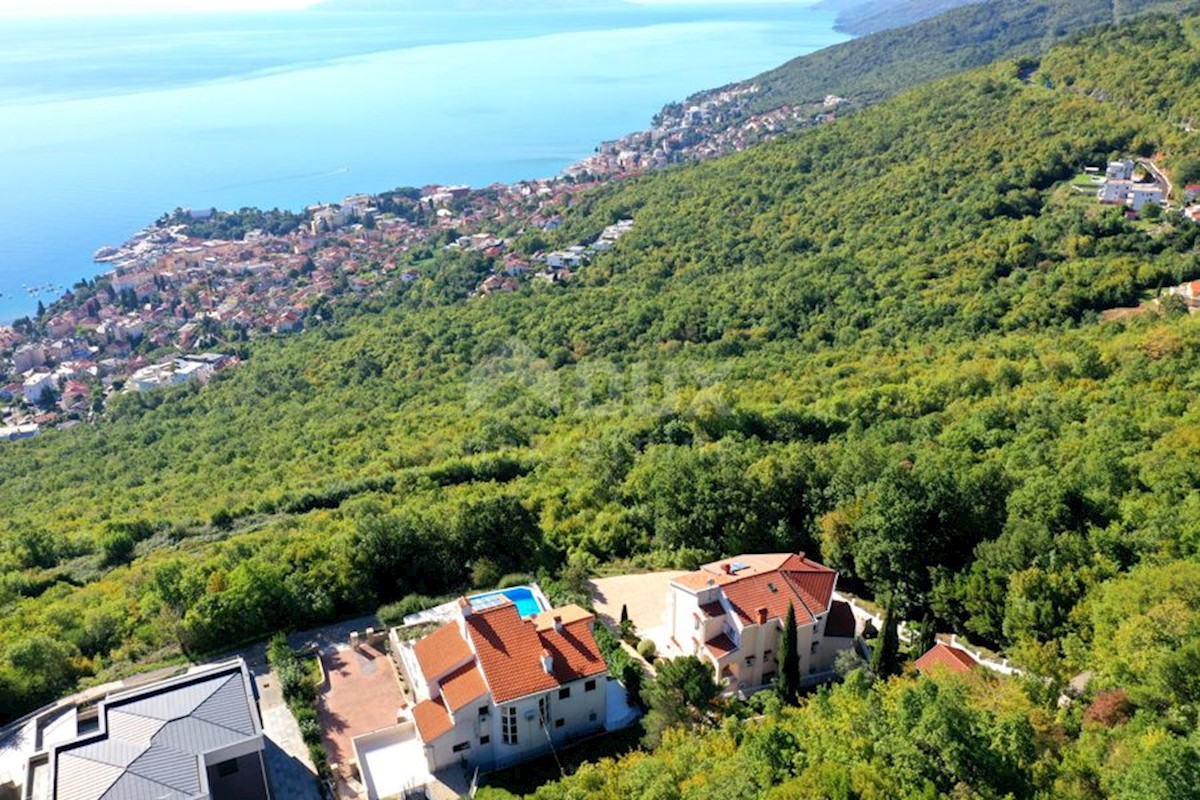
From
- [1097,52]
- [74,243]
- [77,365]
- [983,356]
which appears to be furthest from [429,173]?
[983,356]

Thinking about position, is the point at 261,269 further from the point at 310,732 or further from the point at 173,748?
the point at 173,748

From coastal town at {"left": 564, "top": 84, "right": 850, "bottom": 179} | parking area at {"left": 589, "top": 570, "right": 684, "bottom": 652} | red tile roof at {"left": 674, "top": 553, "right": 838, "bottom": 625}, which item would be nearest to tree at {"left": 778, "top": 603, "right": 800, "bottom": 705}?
red tile roof at {"left": 674, "top": 553, "right": 838, "bottom": 625}

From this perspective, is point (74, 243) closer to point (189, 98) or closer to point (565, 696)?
point (189, 98)

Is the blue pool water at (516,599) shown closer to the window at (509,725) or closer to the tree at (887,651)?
the window at (509,725)

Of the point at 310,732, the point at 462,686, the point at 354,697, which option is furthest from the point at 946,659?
the point at 310,732

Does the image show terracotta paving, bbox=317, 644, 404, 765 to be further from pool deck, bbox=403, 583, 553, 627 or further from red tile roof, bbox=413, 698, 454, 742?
red tile roof, bbox=413, 698, 454, 742

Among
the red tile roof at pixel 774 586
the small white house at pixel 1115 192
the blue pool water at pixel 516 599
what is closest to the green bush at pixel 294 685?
the blue pool water at pixel 516 599

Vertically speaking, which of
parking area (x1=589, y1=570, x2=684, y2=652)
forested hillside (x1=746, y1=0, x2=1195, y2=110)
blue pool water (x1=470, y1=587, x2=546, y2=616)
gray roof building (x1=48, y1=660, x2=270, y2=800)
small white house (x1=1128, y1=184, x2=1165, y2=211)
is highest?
forested hillside (x1=746, y1=0, x2=1195, y2=110)
